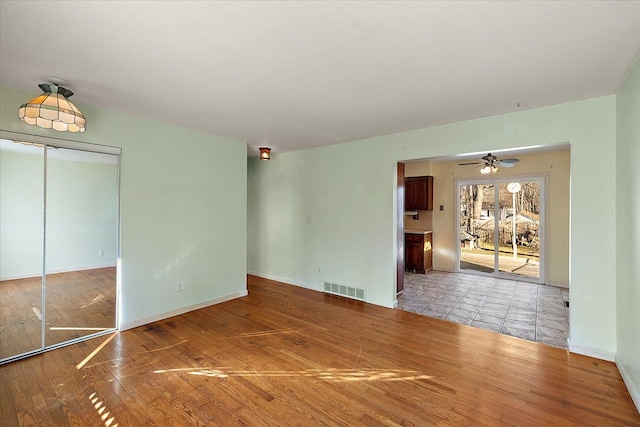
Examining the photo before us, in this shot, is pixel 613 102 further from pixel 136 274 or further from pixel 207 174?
pixel 136 274

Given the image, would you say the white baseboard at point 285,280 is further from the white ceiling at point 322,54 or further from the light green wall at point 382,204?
the white ceiling at point 322,54

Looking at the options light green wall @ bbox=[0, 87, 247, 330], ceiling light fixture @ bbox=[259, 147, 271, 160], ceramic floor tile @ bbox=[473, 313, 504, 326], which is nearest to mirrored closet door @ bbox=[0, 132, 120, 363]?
light green wall @ bbox=[0, 87, 247, 330]

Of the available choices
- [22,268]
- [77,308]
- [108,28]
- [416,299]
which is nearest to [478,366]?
[416,299]

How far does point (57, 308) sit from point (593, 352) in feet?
18.4

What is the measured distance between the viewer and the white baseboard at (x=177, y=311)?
3417 mm

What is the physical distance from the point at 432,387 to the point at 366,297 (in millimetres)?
2165

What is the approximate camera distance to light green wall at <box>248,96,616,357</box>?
9.05 ft

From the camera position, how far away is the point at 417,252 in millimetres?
6543

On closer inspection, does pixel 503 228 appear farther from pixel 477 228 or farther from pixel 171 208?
pixel 171 208

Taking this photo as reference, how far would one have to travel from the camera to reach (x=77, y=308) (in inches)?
128

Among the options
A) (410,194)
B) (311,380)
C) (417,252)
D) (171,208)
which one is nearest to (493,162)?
(410,194)

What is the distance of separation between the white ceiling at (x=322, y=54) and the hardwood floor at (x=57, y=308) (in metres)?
1.94

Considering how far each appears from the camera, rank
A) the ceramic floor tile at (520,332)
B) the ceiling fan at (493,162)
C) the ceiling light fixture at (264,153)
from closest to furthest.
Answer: the ceramic floor tile at (520,332), the ceiling fan at (493,162), the ceiling light fixture at (264,153)

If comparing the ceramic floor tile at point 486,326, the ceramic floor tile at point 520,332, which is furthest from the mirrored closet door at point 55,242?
the ceramic floor tile at point 520,332
